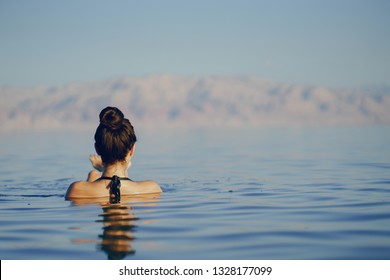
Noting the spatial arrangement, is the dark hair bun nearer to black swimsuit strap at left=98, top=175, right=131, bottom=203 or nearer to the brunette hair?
the brunette hair

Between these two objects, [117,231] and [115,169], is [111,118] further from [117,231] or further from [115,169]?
[117,231]

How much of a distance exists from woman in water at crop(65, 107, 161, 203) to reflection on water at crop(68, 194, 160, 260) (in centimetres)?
12

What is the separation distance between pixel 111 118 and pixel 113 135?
22cm

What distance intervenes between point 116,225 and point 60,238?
698mm

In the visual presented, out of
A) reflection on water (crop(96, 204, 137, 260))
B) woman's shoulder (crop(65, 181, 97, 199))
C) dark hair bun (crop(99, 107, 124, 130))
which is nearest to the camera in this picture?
reflection on water (crop(96, 204, 137, 260))

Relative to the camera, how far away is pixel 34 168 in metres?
16.6

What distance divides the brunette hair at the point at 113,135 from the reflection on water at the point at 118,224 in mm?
685

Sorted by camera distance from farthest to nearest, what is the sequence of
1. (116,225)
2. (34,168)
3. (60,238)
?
(34,168) < (116,225) < (60,238)

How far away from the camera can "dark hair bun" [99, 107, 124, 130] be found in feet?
25.4

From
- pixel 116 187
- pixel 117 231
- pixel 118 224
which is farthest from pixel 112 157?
pixel 117 231

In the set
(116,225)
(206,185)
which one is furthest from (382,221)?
(206,185)

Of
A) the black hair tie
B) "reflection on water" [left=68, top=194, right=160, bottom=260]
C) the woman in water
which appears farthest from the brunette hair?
"reflection on water" [left=68, top=194, right=160, bottom=260]
